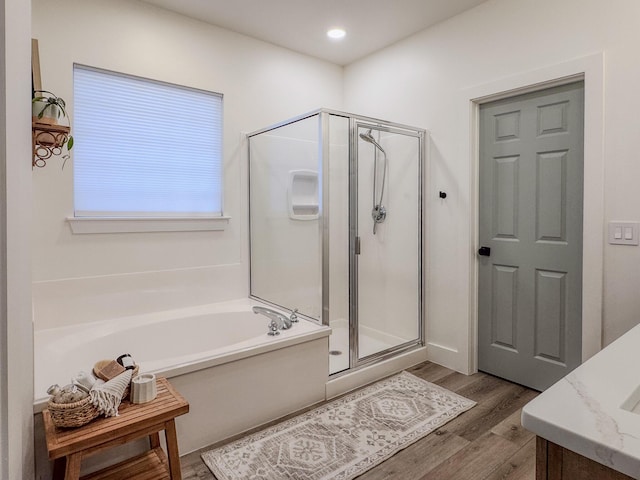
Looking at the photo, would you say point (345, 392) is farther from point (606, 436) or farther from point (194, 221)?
point (606, 436)

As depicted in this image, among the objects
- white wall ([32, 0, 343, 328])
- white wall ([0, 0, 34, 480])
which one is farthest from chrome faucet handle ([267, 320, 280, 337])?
white wall ([0, 0, 34, 480])

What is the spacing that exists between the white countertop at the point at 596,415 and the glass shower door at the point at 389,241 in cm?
190

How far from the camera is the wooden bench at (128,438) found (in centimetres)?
127

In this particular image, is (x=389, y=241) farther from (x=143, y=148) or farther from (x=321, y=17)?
(x=143, y=148)

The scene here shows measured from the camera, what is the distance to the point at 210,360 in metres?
1.95

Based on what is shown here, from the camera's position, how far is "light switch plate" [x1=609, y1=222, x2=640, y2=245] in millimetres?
2021

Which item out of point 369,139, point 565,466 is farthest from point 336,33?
point 565,466

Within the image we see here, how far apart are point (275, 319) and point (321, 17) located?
2.17m

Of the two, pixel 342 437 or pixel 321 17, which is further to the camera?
pixel 321 17

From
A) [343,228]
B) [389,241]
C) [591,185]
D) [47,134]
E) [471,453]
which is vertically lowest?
[471,453]

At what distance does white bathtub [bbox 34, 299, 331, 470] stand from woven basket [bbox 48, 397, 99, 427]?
255 mm

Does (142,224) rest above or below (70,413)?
above

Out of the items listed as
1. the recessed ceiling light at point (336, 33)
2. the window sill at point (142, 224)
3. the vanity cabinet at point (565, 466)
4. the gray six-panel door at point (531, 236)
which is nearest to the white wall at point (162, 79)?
the window sill at point (142, 224)

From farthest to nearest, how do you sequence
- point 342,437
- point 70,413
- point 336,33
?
1. point 336,33
2. point 342,437
3. point 70,413
